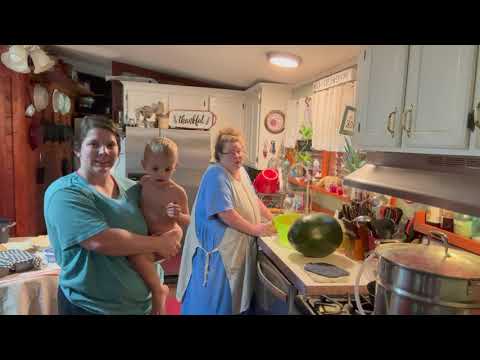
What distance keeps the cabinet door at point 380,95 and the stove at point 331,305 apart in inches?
20.8

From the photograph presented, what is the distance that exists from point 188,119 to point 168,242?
1.98m

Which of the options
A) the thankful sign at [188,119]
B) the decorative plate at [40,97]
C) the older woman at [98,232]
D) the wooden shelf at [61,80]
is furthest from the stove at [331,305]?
the wooden shelf at [61,80]

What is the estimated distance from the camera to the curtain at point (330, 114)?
1.74m

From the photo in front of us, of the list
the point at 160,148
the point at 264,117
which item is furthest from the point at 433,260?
the point at 264,117

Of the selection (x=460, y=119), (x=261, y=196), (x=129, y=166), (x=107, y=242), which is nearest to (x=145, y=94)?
(x=129, y=166)

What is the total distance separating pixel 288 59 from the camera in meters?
1.79

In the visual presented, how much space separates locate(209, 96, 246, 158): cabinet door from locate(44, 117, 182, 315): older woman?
2.02 m

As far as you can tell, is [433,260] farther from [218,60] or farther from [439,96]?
[218,60]

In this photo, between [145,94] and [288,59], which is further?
[145,94]

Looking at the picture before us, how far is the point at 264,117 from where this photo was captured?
2.50m

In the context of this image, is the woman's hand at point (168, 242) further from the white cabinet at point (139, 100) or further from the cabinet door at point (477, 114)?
the white cabinet at point (139, 100)
